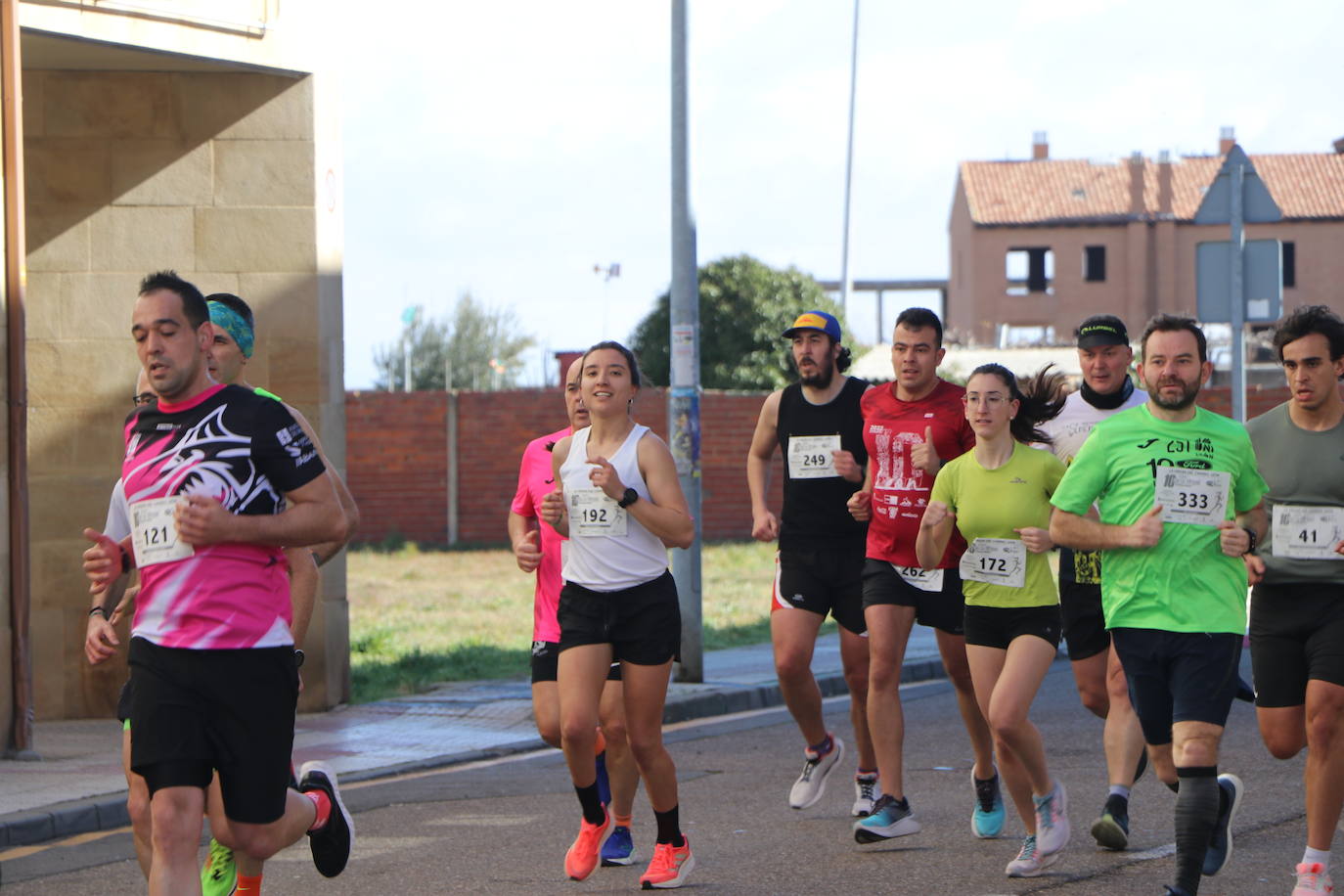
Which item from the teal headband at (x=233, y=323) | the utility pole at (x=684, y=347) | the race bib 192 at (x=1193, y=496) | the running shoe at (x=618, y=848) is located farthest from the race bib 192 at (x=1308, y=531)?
the utility pole at (x=684, y=347)

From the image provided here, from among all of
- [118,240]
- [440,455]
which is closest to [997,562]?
[118,240]

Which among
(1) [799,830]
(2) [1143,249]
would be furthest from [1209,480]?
(2) [1143,249]

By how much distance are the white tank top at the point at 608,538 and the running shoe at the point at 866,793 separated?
1775mm

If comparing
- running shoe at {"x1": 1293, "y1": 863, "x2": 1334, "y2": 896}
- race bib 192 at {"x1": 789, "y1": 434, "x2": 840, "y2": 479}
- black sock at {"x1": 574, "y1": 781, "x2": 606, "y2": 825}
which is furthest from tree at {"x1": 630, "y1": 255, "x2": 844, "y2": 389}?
running shoe at {"x1": 1293, "y1": 863, "x2": 1334, "y2": 896}

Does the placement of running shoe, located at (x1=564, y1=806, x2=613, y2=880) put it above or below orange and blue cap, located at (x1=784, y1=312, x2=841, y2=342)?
below

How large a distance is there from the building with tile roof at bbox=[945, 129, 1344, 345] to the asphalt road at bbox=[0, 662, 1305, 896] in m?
52.1

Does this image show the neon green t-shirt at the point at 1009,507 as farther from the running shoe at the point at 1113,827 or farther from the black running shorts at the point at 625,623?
the black running shorts at the point at 625,623

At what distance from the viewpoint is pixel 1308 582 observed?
19.6 feet

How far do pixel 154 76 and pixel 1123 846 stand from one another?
7743mm

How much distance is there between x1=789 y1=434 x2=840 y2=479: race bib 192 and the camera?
8156 millimetres

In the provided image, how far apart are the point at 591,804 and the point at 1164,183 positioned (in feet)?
199

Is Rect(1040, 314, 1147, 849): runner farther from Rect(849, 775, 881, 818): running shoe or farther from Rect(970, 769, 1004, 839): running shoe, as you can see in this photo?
Rect(849, 775, 881, 818): running shoe

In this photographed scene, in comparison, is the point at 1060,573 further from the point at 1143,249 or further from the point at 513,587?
the point at 1143,249

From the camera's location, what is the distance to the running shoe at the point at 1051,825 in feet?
22.1
